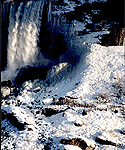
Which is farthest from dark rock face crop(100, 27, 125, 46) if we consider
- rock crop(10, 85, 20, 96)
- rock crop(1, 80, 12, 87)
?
rock crop(1, 80, 12, 87)

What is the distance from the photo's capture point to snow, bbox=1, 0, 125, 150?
14.6 feet

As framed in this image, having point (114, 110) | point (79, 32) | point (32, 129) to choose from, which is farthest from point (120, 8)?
point (32, 129)

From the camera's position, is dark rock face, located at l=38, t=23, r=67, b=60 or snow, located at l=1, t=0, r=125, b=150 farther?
dark rock face, located at l=38, t=23, r=67, b=60

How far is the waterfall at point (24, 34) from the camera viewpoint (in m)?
11.6

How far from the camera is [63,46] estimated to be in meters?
11.2

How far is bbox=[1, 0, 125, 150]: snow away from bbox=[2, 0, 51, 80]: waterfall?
2.76 metres

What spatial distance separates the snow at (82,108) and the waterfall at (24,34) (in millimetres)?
2760

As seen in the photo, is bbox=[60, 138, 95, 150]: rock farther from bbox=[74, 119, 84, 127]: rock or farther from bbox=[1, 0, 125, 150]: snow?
bbox=[74, 119, 84, 127]: rock

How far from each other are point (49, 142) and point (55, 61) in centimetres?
747

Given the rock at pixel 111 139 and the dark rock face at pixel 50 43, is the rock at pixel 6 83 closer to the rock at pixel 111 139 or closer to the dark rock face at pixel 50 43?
the dark rock face at pixel 50 43

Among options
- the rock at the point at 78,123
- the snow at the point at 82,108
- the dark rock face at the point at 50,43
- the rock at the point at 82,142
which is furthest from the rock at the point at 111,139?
the dark rock face at the point at 50,43

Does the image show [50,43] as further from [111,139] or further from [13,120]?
[111,139]

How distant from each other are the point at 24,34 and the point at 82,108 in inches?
301

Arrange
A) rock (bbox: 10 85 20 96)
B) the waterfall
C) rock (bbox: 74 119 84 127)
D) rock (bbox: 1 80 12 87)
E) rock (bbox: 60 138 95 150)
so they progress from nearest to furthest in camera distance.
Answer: rock (bbox: 60 138 95 150)
rock (bbox: 74 119 84 127)
rock (bbox: 10 85 20 96)
rock (bbox: 1 80 12 87)
the waterfall
